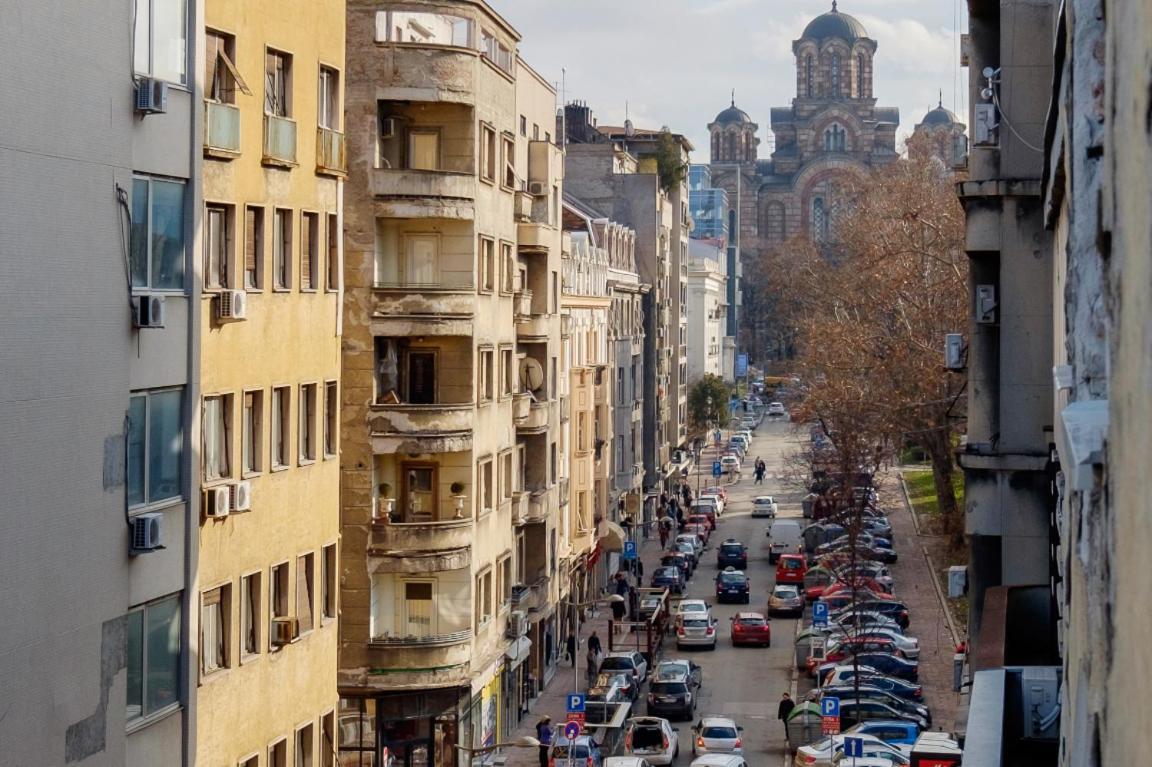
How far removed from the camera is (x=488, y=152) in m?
32.6

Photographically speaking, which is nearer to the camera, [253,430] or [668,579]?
[253,430]

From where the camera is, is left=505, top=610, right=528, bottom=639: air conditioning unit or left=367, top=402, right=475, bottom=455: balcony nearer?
left=367, top=402, right=475, bottom=455: balcony

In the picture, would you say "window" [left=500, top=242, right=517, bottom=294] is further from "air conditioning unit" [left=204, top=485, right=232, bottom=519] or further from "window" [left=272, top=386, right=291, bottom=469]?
"air conditioning unit" [left=204, top=485, right=232, bottom=519]

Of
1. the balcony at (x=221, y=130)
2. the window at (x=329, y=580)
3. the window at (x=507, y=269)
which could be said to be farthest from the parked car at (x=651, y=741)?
the balcony at (x=221, y=130)

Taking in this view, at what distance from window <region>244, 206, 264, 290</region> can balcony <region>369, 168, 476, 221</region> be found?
8137 millimetres

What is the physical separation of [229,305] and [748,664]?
91.3 ft

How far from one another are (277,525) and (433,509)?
30.1 feet

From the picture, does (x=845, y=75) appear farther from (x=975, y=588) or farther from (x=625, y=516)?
(x=975, y=588)

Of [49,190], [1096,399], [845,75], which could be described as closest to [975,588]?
[49,190]

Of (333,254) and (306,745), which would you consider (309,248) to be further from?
(306,745)

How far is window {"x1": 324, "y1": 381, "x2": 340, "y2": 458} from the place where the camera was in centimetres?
2402

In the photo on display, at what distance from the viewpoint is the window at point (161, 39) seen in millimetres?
17016

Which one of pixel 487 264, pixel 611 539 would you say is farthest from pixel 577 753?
pixel 611 539

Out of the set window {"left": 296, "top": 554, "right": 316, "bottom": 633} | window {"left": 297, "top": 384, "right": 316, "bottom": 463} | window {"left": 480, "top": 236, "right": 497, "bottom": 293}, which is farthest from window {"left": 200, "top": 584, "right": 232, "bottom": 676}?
window {"left": 480, "top": 236, "right": 497, "bottom": 293}
